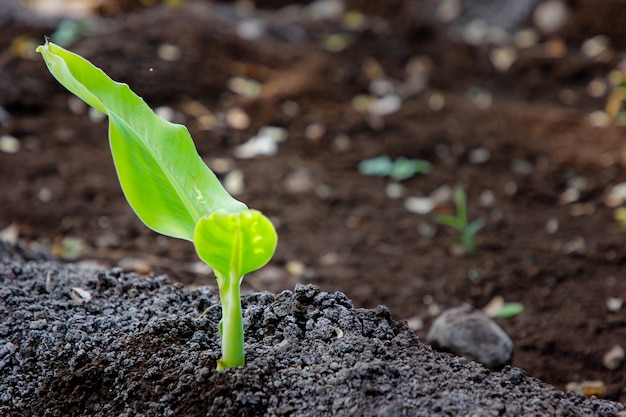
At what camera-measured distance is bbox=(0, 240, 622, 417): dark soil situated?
105 centimetres

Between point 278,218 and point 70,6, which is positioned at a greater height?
point 70,6

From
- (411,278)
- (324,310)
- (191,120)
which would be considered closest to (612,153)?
(411,278)

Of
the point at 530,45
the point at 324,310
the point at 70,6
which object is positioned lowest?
the point at 324,310

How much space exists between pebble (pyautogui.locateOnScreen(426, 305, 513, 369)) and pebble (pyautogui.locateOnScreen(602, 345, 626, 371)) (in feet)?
0.97

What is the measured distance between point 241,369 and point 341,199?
1.61 m

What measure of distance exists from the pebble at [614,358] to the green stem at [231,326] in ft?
3.42

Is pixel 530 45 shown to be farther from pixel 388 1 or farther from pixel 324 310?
pixel 324 310

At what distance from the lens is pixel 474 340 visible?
1.57 metres

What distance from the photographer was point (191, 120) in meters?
3.12

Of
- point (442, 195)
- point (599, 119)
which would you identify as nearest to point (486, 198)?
point (442, 195)

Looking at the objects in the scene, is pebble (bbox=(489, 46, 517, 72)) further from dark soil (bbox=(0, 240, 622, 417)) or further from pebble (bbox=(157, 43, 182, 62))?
dark soil (bbox=(0, 240, 622, 417))

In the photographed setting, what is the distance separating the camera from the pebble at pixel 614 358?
1.69 m

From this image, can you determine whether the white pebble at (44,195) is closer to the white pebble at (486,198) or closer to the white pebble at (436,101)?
the white pebble at (486,198)

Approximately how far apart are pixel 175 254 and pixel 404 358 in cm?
122
